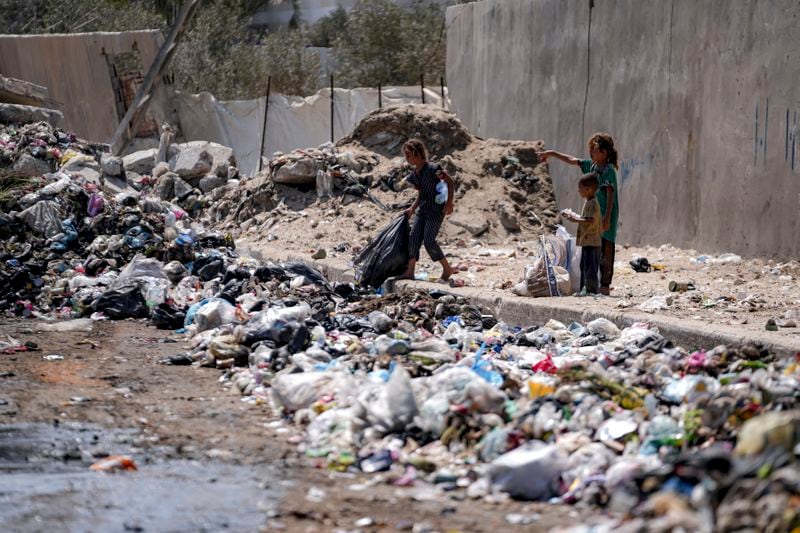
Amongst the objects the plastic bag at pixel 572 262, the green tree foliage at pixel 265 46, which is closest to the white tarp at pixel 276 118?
the green tree foliage at pixel 265 46

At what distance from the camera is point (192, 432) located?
527 cm

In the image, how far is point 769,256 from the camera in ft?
29.0

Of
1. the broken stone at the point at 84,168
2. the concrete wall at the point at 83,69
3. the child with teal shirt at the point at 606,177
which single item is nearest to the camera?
the child with teal shirt at the point at 606,177

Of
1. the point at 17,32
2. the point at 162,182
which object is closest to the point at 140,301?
the point at 162,182

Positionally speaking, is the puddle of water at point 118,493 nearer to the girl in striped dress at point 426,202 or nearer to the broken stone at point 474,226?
the girl in striped dress at point 426,202

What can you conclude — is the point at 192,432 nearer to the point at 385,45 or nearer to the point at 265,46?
the point at 265,46

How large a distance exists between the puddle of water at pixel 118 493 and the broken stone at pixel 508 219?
8223 mm

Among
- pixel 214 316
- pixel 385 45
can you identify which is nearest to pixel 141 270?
pixel 214 316

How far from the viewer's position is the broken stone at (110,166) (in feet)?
48.1

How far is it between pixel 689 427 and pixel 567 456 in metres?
0.52

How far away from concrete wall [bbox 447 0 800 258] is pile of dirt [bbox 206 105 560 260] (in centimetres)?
49

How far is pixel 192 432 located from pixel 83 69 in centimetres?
1709

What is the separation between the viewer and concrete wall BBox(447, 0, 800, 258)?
28.8 feet

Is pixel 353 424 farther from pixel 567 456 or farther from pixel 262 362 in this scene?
pixel 262 362
